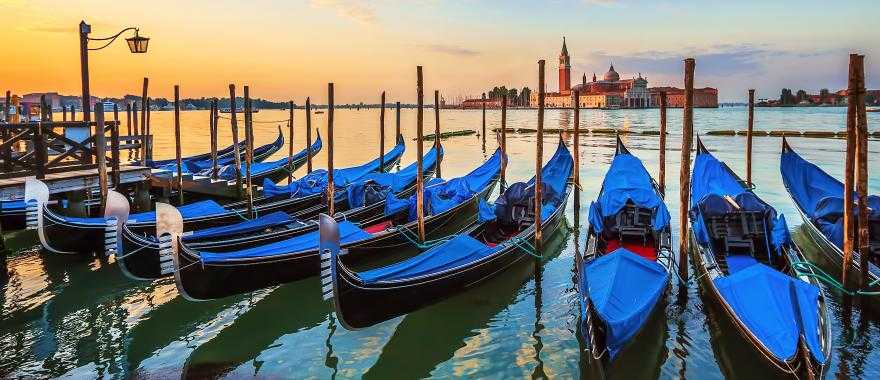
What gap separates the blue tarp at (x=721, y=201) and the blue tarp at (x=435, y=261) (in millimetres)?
2834

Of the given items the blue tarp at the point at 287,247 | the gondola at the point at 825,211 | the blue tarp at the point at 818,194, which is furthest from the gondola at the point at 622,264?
the blue tarp at the point at 287,247

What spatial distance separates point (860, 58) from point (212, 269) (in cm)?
677

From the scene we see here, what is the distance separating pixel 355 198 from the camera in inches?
421

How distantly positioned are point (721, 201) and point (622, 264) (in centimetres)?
268

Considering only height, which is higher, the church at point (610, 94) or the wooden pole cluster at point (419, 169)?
the church at point (610, 94)

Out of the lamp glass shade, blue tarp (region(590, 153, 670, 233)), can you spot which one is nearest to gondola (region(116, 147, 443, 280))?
the lamp glass shade

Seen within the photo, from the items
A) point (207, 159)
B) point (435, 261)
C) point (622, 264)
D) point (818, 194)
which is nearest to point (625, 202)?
point (622, 264)

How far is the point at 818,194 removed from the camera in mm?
9812

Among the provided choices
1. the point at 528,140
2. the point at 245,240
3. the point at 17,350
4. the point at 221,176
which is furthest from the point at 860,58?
the point at 528,140

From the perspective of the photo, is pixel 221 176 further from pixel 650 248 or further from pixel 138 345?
pixel 650 248

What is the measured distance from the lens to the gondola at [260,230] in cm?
688

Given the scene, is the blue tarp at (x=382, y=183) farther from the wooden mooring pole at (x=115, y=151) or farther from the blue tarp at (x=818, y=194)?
the blue tarp at (x=818, y=194)

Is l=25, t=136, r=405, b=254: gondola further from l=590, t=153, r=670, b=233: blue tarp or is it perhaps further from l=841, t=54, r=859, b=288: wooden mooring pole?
l=841, t=54, r=859, b=288: wooden mooring pole

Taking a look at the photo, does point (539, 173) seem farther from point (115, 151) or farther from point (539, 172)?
point (115, 151)
